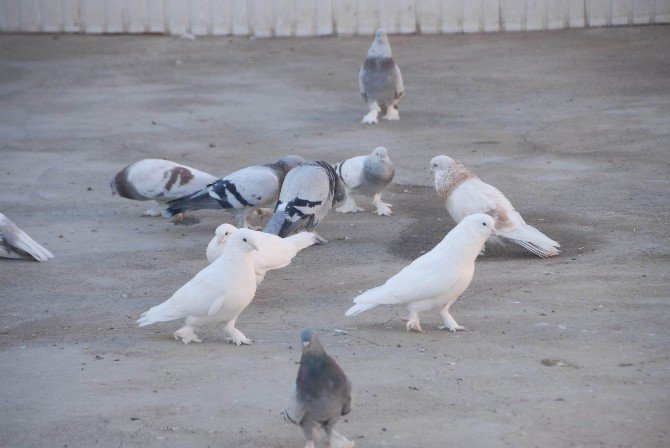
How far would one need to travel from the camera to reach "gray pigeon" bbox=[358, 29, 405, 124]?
12.3 meters

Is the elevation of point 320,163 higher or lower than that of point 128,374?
higher

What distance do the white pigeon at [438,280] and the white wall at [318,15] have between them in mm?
10072

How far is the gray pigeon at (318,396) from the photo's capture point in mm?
4754

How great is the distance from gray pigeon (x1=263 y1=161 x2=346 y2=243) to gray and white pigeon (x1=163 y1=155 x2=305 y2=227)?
274 mm

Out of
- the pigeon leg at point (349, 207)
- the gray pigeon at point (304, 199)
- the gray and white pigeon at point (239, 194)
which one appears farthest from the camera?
the pigeon leg at point (349, 207)

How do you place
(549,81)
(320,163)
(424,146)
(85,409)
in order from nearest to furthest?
(85,409) → (320,163) → (424,146) → (549,81)

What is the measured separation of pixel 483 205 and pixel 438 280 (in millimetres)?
1777

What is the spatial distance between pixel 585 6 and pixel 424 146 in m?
5.75

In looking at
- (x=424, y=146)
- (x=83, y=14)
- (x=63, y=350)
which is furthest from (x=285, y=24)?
(x=63, y=350)

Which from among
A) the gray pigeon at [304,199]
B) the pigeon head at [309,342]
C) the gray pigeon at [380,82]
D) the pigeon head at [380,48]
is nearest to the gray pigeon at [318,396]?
the pigeon head at [309,342]

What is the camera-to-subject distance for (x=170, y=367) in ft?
19.8

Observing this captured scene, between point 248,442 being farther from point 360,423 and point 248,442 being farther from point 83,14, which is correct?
point 83,14

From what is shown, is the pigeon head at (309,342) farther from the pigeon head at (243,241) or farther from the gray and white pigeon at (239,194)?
the gray and white pigeon at (239,194)

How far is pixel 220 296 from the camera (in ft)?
A: 20.5
